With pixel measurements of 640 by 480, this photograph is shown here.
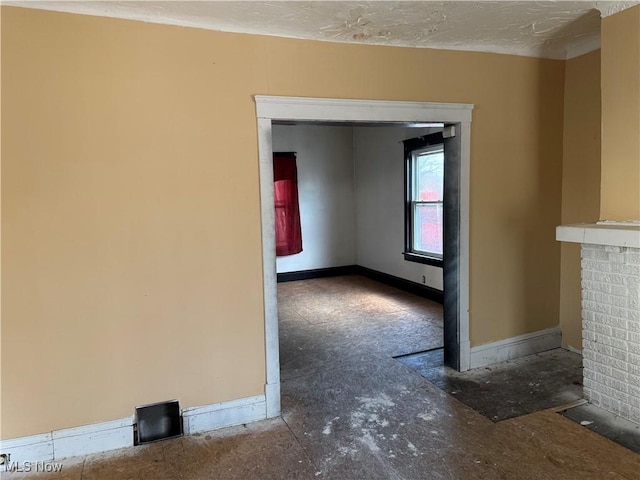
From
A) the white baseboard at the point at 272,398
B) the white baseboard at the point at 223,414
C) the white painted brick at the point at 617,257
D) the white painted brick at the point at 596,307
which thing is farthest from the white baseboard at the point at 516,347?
the white baseboard at the point at 223,414

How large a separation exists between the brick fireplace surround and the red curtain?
4.96m

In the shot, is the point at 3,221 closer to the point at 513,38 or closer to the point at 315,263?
the point at 513,38

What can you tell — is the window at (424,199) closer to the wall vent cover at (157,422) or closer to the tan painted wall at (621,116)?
the tan painted wall at (621,116)

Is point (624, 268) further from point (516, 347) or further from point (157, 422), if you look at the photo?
point (157, 422)

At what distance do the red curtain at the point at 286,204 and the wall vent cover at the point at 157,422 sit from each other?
15.4ft

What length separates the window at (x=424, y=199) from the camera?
5688mm

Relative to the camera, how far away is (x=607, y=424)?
8.42ft

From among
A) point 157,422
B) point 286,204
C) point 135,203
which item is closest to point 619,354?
point 157,422

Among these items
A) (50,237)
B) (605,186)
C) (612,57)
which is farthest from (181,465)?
(612,57)

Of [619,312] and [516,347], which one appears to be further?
[516,347]

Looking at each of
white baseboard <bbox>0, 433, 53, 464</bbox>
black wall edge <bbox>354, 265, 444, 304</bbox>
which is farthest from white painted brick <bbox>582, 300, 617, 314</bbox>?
white baseboard <bbox>0, 433, 53, 464</bbox>

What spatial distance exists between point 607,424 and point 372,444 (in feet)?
4.49

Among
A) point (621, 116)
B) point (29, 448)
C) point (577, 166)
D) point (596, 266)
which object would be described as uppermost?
point (621, 116)

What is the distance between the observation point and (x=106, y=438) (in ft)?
8.11
